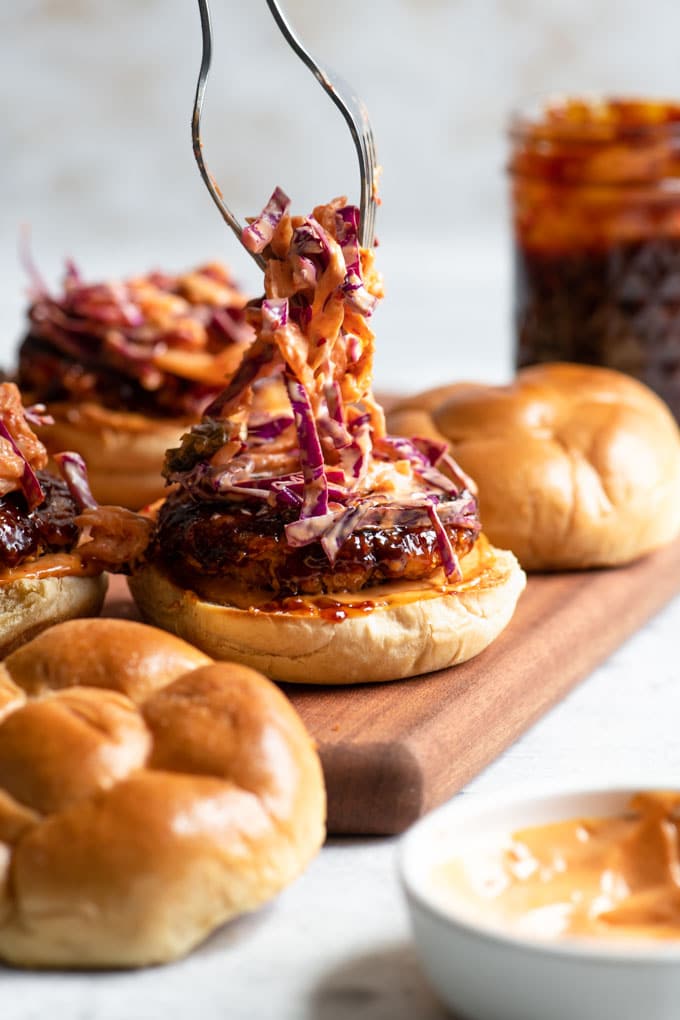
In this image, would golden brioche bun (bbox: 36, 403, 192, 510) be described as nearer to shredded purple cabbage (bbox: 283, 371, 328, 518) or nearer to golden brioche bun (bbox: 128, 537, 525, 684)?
golden brioche bun (bbox: 128, 537, 525, 684)

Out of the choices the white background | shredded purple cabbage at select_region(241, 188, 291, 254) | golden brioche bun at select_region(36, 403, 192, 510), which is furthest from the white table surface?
the white background

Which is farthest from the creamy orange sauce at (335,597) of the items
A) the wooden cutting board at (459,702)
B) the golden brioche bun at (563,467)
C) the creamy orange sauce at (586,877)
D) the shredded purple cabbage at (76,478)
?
the creamy orange sauce at (586,877)

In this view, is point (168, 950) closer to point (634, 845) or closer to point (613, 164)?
point (634, 845)

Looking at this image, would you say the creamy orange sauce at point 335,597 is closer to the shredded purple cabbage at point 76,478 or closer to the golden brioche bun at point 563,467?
the shredded purple cabbage at point 76,478

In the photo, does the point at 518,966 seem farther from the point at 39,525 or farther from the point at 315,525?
the point at 39,525

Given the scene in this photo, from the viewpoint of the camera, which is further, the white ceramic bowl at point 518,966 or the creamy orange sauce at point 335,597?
the creamy orange sauce at point 335,597

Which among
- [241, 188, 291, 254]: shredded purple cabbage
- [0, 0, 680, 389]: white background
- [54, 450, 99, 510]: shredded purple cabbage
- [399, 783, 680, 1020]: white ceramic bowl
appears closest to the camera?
[399, 783, 680, 1020]: white ceramic bowl

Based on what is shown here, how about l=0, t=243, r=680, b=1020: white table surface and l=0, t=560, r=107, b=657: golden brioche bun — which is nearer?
l=0, t=243, r=680, b=1020: white table surface
